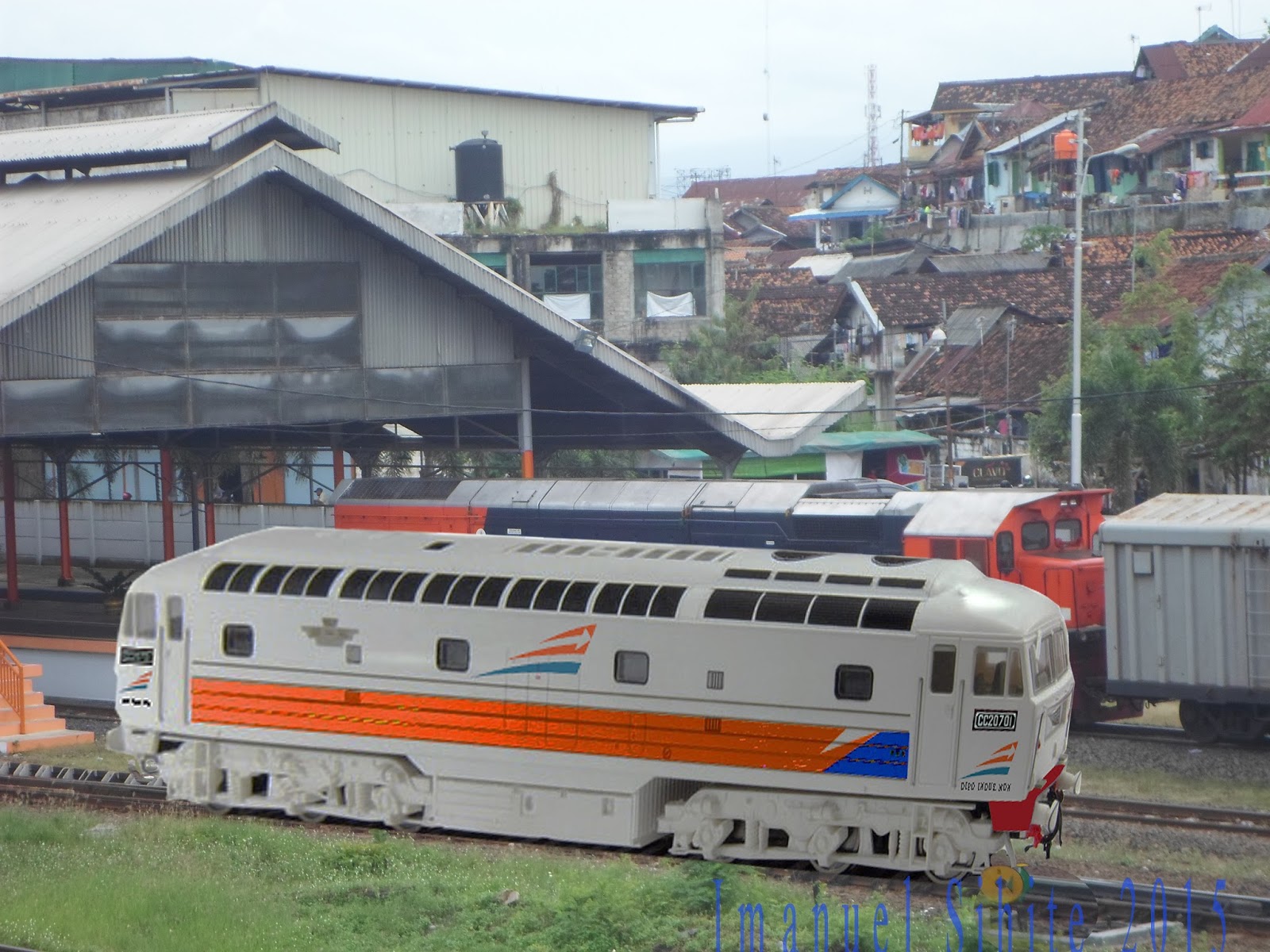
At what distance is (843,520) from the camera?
27.5 m

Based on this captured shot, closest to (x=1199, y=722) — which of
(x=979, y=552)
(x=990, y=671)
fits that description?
(x=979, y=552)

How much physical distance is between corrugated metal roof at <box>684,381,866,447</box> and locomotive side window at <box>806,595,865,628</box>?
65.1 feet

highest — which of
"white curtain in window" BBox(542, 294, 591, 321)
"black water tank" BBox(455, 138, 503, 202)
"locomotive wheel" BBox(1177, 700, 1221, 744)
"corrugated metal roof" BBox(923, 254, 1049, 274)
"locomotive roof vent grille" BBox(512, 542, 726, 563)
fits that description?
"black water tank" BBox(455, 138, 503, 202)

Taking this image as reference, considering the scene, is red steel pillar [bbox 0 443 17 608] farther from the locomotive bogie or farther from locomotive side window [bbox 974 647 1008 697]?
locomotive side window [bbox 974 647 1008 697]

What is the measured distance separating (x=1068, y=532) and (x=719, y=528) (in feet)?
21.6

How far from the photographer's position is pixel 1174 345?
41344 millimetres

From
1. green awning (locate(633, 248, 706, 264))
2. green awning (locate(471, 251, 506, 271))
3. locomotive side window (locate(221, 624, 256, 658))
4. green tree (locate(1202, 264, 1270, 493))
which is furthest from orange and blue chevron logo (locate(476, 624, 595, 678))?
green awning (locate(633, 248, 706, 264))

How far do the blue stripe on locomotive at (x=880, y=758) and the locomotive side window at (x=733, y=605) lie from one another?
1.72 m

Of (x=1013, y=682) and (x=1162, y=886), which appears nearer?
(x=1013, y=682)

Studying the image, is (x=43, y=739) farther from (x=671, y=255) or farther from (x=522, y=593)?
(x=671, y=255)

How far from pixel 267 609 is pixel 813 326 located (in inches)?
2170

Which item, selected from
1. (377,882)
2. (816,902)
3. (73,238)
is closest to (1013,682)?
(816,902)

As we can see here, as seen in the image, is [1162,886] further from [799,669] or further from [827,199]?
[827,199]

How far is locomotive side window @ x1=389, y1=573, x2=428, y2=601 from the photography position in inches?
687
